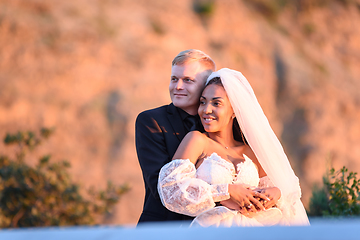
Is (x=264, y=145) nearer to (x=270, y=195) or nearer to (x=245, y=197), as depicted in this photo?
(x=270, y=195)

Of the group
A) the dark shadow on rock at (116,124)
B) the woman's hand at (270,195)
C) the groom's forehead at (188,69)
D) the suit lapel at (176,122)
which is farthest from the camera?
the dark shadow on rock at (116,124)

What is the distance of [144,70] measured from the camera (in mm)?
10805

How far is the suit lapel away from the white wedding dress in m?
0.42

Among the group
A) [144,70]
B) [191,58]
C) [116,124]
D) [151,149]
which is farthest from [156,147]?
[144,70]

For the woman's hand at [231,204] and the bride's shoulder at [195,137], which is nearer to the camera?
the woman's hand at [231,204]

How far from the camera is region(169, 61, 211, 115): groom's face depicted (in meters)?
2.86

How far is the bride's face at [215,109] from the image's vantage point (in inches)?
98.8

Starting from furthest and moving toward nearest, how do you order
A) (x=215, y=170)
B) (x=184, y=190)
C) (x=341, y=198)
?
(x=341, y=198) → (x=215, y=170) → (x=184, y=190)

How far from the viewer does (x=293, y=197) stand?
8.18 feet

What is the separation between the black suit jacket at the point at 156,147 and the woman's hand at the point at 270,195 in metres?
0.53

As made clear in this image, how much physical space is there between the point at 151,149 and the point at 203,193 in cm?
55

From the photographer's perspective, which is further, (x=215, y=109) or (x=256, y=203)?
(x=215, y=109)

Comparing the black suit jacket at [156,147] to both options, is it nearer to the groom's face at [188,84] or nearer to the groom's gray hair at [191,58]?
the groom's face at [188,84]

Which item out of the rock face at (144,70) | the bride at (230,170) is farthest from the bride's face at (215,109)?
the rock face at (144,70)
